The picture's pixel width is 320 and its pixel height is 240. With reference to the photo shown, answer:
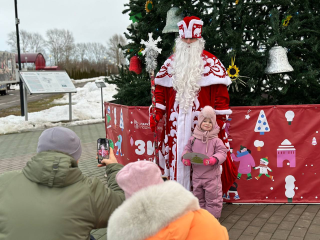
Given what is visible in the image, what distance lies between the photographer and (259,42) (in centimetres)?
524

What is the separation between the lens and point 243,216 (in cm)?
432

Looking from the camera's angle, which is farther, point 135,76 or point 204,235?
point 135,76

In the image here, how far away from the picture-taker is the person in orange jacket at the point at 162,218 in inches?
63.3

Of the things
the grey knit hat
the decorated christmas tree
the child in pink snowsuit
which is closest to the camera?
the grey knit hat

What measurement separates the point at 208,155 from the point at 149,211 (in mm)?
2364

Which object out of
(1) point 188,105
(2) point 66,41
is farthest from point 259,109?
(2) point 66,41

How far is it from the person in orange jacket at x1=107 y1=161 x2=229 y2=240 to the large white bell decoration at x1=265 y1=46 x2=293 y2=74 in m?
3.44

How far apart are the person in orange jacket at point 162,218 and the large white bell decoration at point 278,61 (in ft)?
11.3

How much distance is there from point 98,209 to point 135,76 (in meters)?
4.40

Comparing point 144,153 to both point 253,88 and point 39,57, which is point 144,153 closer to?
point 253,88

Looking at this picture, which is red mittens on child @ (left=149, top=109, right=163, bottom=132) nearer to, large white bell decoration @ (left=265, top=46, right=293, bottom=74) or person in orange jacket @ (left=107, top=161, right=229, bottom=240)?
large white bell decoration @ (left=265, top=46, right=293, bottom=74)

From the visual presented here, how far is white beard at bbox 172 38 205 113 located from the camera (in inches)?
160

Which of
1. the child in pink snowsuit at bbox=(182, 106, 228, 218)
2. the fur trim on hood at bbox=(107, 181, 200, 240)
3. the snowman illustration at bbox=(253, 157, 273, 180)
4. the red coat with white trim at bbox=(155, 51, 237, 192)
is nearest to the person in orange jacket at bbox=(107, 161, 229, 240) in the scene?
the fur trim on hood at bbox=(107, 181, 200, 240)

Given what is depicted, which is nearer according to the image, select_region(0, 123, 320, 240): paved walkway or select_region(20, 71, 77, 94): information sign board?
select_region(0, 123, 320, 240): paved walkway
